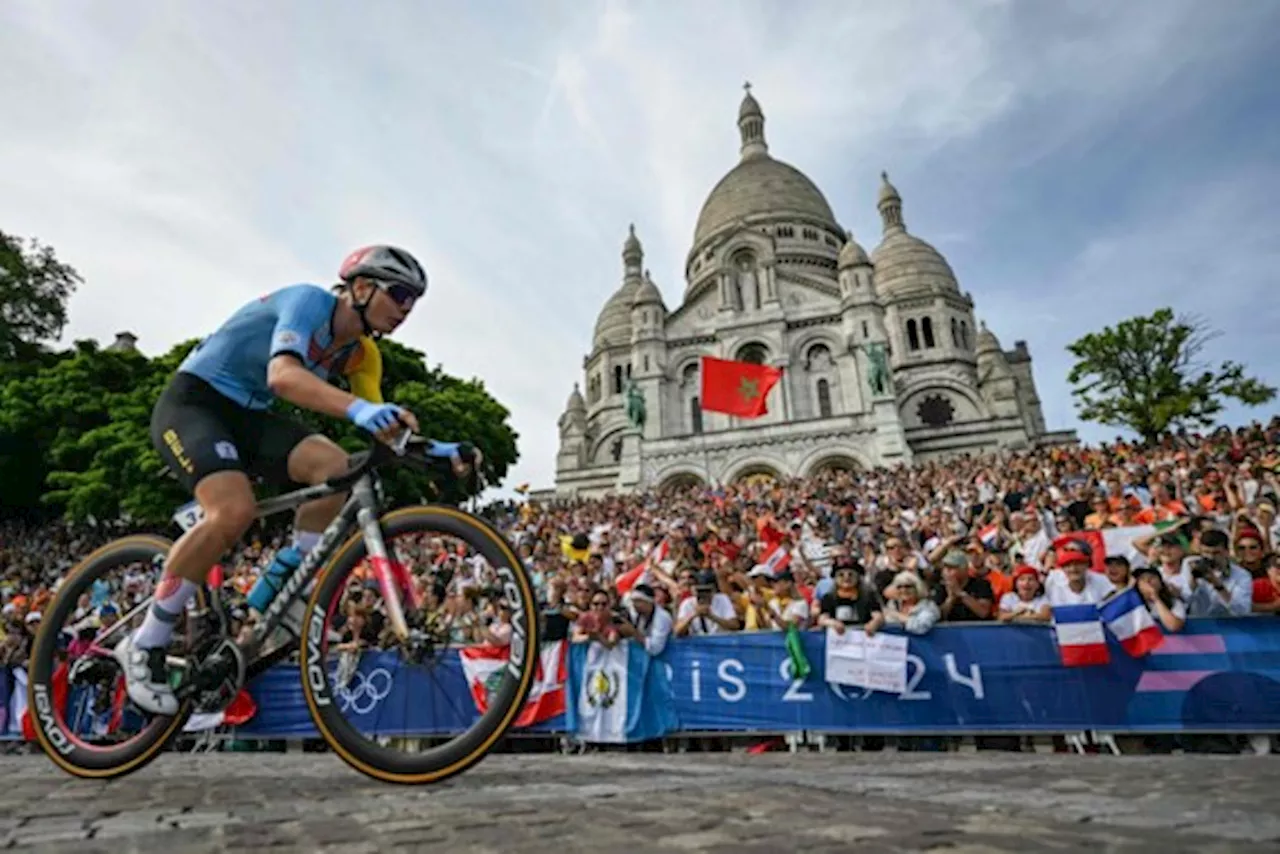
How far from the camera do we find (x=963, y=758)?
5.01 meters

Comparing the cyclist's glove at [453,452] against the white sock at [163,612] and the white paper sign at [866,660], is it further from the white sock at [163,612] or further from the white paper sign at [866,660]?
the white paper sign at [866,660]

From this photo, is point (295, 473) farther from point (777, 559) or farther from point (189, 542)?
point (777, 559)

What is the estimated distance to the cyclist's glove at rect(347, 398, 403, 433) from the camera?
2.89 meters

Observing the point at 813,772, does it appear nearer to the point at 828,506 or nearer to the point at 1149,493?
the point at 1149,493

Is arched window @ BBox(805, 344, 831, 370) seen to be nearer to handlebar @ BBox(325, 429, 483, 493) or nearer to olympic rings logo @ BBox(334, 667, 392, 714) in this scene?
olympic rings logo @ BBox(334, 667, 392, 714)

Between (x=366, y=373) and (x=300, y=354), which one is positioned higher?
(x=366, y=373)

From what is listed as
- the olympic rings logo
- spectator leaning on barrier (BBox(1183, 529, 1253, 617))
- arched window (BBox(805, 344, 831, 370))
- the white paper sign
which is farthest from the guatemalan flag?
arched window (BBox(805, 344, 831, 370))

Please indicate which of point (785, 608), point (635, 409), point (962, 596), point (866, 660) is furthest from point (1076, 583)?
point (635, 409)

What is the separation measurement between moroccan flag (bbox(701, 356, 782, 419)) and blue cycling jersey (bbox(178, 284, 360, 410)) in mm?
30255

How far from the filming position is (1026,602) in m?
6.62

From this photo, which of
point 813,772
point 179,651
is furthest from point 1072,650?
point 179,651

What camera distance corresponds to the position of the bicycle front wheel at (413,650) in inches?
111

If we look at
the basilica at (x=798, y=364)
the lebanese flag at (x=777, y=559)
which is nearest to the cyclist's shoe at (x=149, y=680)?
the lebanese flag at (x=777, y=559)

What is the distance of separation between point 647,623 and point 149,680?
4.95 m
